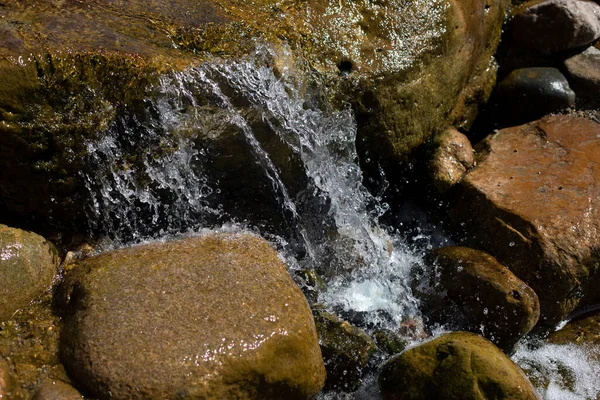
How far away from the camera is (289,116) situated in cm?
458

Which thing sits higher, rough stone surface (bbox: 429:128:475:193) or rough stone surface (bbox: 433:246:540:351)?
rough stone surface (bbox: 429:128:475:193)

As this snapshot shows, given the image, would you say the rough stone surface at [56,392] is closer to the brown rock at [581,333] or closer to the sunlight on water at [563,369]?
the sunlight on water at [563,369]

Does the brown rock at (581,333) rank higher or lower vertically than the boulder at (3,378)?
lower

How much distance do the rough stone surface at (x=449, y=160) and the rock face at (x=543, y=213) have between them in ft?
0.41

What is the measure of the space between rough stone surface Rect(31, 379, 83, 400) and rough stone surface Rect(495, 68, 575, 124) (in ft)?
15.3

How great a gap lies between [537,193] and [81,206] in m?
3.33

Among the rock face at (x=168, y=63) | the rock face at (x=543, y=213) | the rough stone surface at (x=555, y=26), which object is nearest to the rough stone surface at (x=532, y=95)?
the rough stone surface at (x=555, y=26)

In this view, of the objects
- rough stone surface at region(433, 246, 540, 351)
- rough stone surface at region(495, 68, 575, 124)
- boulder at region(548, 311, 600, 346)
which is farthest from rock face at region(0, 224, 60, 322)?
rough stone surface at region(495, 68, 575, 124)

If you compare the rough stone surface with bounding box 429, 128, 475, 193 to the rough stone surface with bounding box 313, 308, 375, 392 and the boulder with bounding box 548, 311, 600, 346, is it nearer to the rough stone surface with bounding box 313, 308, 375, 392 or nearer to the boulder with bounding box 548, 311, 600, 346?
the boulder with bounding box 548, 311, 600, 346

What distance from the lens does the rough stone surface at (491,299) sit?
14.5ft

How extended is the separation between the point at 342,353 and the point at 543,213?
1987 mm

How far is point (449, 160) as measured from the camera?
5527 mm

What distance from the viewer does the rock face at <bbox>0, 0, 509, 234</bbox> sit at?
12.8 feet

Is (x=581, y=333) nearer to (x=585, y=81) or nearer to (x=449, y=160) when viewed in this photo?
(x=449, y=160)
